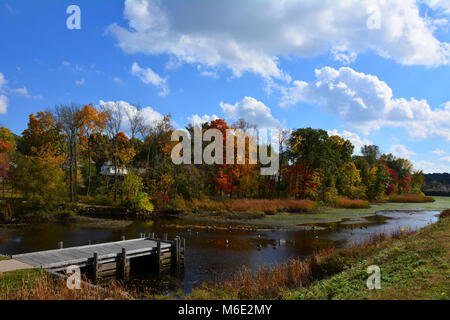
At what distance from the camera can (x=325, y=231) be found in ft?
105

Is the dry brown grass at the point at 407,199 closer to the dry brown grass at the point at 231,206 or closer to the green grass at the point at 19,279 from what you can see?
the dry brown grass at the point at 231,206

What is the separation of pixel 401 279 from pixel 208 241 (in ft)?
55.6

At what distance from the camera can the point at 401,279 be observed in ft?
35.0

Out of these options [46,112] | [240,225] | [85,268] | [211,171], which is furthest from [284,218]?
[46,112]

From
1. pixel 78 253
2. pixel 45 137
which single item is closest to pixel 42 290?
pixel 78 253

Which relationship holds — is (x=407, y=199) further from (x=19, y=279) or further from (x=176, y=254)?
(x=19, y=279)

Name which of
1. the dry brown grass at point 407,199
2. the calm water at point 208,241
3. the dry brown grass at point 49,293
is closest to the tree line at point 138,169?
the calm water at point 208,241

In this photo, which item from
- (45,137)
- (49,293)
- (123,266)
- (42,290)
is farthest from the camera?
(45,137)

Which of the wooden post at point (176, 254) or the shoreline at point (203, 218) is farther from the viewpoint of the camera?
the shoreline at point (203, 218)

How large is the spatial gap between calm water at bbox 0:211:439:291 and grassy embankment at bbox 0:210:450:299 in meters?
4.09

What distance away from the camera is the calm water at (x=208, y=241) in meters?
17.8

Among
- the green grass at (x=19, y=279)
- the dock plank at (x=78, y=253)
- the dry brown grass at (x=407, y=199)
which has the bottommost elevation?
the dry brown grass at (x=407, y=199)
